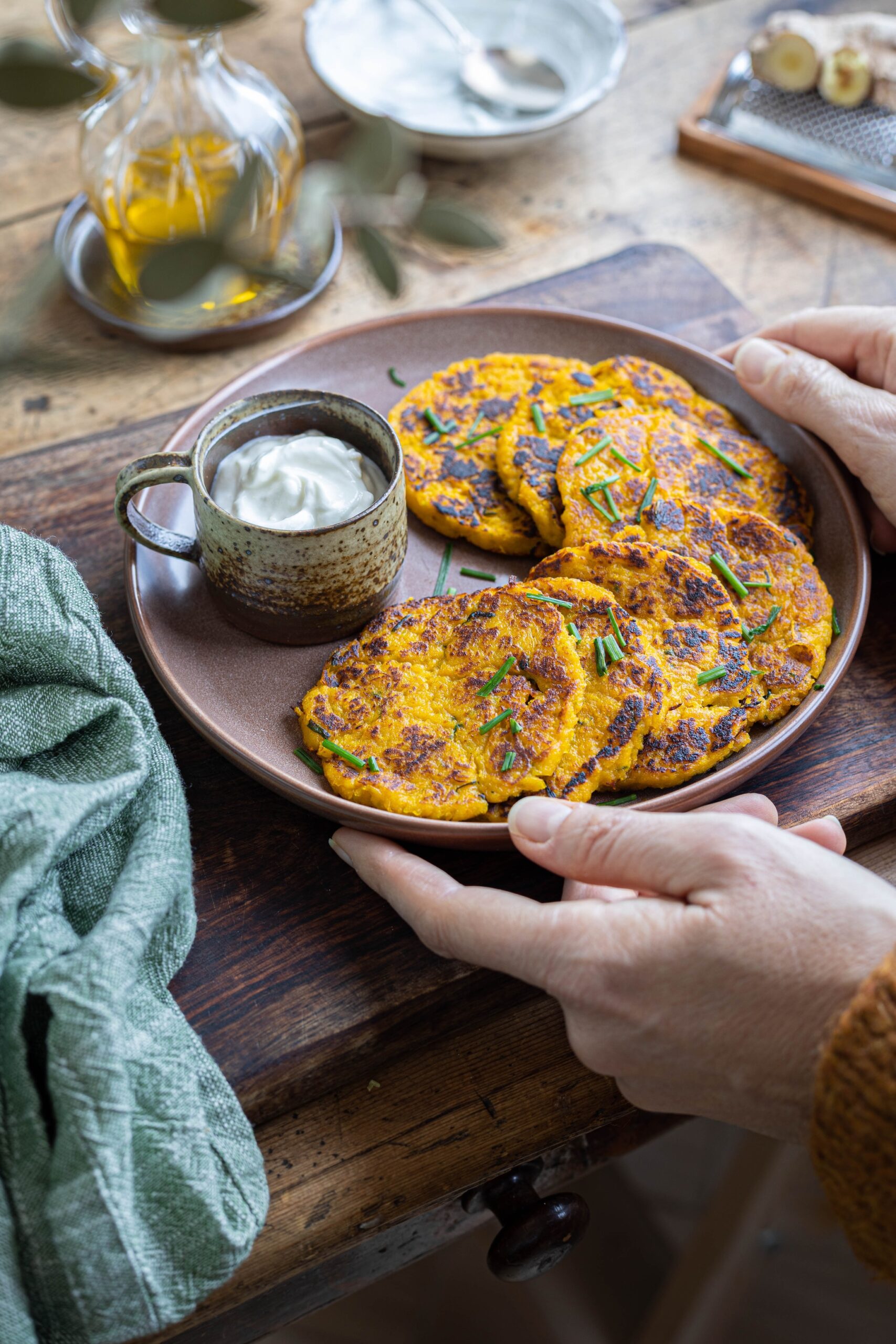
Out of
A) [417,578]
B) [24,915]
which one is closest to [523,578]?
[417,578]

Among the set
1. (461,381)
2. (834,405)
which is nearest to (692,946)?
(834,405)

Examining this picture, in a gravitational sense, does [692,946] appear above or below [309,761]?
above

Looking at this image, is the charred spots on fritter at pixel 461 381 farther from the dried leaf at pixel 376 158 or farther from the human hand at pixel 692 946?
the dried leaf at pixel 376 158

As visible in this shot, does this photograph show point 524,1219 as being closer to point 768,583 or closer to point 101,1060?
point 101,1060

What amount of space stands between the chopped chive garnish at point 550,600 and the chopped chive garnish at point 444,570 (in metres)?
0.25

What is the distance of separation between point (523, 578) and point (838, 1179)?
3.48ft

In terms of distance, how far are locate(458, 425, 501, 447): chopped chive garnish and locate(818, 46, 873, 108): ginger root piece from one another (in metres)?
1.68

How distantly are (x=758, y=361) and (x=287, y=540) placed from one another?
39.8 inches

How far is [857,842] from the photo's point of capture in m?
1.75

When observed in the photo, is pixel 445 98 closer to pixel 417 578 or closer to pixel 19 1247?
pixel 417 578

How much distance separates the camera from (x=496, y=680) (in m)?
1.58

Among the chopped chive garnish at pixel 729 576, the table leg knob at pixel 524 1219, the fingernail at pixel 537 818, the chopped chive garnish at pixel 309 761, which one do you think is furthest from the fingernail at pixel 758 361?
the table leg knob at pixel 524 1219

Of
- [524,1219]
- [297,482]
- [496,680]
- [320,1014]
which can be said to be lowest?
[524,1219]

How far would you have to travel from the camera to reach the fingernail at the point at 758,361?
6.47 feet
